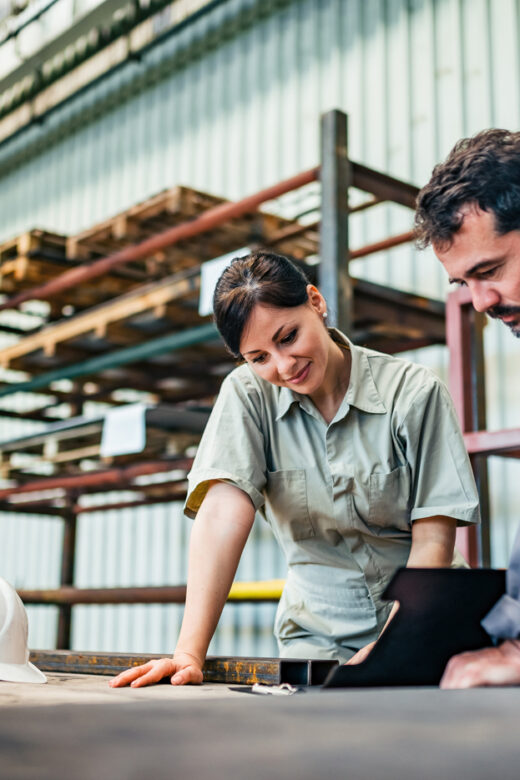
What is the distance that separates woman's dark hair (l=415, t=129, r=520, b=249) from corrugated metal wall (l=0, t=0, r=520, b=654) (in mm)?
4080

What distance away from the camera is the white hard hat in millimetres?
2057

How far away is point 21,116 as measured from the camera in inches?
451

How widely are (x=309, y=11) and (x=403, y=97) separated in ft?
4.83

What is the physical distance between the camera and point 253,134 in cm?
834

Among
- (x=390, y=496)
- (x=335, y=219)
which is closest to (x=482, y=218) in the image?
(x=390, y=496)

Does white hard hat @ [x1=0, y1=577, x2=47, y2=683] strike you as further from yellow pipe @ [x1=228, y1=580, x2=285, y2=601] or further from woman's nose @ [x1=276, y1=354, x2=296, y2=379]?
yellow pipe @ [x1=228, y1=580, x2=285, y2=601]

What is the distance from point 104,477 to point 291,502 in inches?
157

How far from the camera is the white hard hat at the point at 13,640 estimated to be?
2.06m

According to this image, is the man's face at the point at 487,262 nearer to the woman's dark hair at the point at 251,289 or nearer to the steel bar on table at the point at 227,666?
the woman's dark hair at the point at 251,289

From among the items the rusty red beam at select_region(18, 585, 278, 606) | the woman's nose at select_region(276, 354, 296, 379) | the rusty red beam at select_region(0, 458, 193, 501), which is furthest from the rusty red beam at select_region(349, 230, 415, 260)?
the woman's nose at select_region(276, 354, 296, 379)

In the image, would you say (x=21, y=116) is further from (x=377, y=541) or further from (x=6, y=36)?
(x=377, y=541)

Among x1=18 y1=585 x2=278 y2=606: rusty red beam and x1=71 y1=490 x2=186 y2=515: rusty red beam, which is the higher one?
x1=71 y1=490 x2=186 y2=515: rusty red beam

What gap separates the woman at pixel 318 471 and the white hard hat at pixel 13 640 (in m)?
0.41

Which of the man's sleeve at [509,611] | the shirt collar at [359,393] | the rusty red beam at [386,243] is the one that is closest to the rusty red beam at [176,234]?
the rusty red beam at [386,243]
